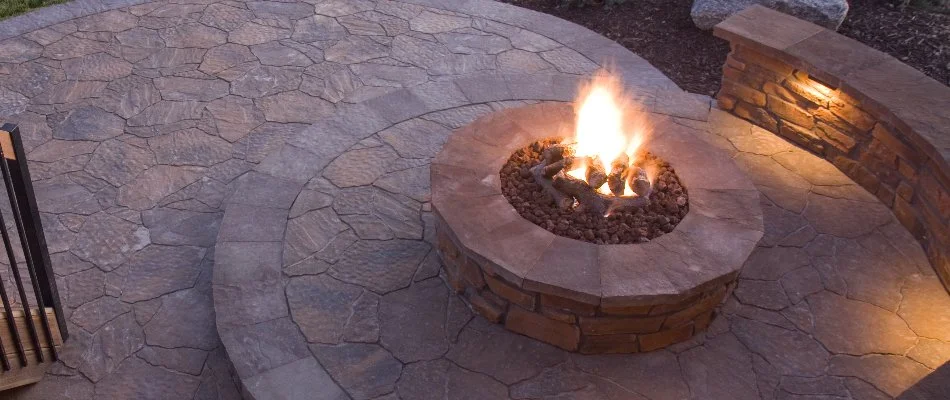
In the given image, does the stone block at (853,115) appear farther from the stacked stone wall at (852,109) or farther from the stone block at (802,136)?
the stone block at (802,136)

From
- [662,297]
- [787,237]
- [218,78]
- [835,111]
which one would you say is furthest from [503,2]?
[662,297]

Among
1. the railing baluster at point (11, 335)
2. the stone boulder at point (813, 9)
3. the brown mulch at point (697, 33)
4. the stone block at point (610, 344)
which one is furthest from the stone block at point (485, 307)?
the stone boulder at point (813, 9)

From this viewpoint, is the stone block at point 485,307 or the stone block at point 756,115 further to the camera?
the stone block at point 756,115

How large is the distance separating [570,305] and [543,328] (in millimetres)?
265

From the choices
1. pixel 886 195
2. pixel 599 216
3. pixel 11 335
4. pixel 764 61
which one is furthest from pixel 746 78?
pixel 11 335

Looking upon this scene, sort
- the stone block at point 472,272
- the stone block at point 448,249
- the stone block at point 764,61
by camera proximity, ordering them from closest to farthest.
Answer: the stone block at point 472,272, the stone block at point 448,249, the stone block at point 764,61

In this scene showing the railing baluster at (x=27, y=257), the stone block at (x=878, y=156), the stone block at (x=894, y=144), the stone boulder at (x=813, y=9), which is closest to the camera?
the railing baluster at (x=27, y=257)

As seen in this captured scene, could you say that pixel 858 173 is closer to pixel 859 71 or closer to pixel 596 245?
pixel 859 71

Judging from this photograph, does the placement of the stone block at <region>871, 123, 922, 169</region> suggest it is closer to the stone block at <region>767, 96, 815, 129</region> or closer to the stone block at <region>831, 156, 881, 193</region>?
the stone block at <region>831, 156, 881, 193</region>

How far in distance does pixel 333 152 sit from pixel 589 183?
217cm

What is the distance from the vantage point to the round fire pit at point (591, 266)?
163 inches

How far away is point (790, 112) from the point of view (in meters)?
6.08

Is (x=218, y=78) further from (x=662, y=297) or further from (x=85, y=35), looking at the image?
(x=662, y=297)

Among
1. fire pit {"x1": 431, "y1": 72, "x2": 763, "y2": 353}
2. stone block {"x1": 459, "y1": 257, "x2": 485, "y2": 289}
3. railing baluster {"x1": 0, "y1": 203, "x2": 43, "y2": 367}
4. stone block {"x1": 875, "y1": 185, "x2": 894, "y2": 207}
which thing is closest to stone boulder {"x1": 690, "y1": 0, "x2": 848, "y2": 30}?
stone block {"x1": 875, "y1": 185, "x2": 894, "y2": 207}
